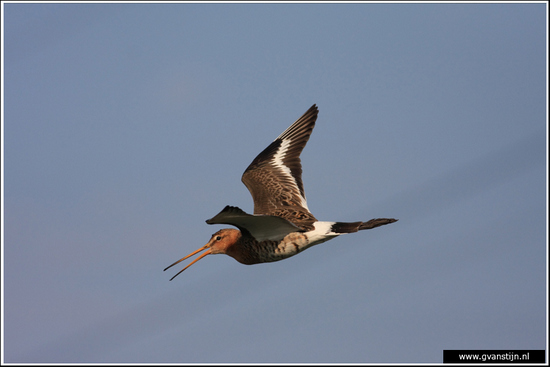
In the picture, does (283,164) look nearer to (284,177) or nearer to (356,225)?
(284,177)

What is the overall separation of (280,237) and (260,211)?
6.52ft

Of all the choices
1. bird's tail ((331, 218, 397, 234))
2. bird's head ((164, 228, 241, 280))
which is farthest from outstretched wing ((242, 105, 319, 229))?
bird's head ((164, 228, 241, 280))

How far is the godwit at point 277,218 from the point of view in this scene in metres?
12.3

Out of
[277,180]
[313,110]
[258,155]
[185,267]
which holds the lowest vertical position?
[185,267]

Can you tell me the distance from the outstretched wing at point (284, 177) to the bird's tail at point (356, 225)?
0.63m

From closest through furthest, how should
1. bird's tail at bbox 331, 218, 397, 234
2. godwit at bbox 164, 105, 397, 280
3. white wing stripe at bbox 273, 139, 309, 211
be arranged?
godwit at bbox 164, 105, 397, 280 < bird's tail at bbox 331, 218, 397, 234 < white wing stripe at bbox 273, 139, 309, 211

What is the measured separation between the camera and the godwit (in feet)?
40.4

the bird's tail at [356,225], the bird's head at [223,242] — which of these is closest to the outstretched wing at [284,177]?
the bird's tail at [356,225]

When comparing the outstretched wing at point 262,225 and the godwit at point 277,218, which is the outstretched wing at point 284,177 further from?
the outstretched wing at point 262,225

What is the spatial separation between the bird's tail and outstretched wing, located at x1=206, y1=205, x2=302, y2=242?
77cm

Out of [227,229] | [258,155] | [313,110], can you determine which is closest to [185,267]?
[227,229]

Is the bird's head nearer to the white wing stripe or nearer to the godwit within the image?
the godwit

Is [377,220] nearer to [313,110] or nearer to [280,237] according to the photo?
[280,237]

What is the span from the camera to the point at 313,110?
17484 millimetres
